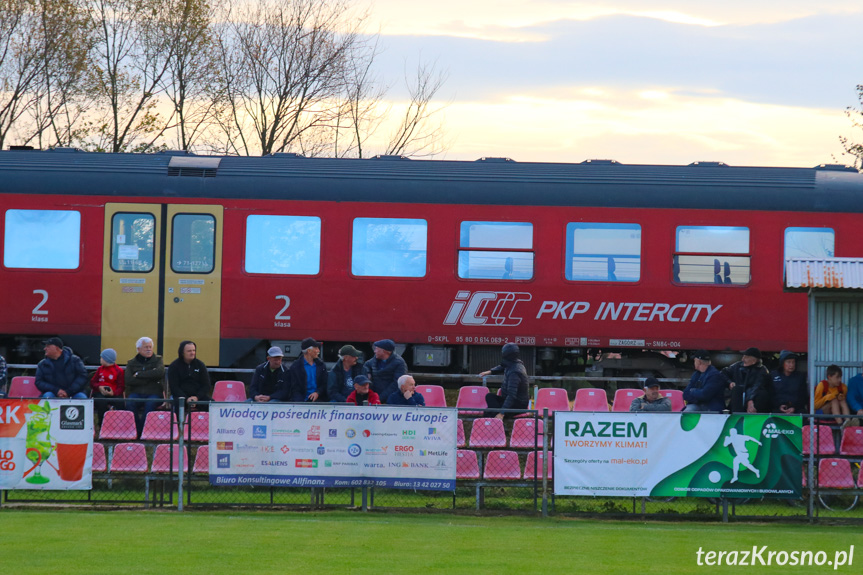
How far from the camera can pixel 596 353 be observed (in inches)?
707

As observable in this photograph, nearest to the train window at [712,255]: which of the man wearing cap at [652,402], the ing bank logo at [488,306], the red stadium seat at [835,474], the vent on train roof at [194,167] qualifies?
the ing bank logo at [488,306]

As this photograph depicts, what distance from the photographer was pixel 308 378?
44.7 feet

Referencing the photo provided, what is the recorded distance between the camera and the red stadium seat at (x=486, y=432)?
12391mm

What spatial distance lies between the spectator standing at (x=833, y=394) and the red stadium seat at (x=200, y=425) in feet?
23.4

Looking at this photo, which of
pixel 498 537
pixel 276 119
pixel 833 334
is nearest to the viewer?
pixel 498 537

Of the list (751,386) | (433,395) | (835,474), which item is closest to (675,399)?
(751,386)

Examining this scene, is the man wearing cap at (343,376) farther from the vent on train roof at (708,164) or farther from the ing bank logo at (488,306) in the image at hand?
the vent on train roof at (708,164)

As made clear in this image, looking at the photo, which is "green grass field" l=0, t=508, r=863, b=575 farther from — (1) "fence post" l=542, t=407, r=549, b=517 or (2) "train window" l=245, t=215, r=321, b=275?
(2) "train window" l=245, t=215, r=321, b=275

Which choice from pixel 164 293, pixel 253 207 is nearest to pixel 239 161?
pixel 253 207

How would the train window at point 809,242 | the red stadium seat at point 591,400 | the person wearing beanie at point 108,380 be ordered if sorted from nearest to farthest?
the person wearing beanie at point 108,380, the red stadium seat at point 591,400, the train window at point 809,242

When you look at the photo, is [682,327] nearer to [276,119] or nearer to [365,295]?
[365,295]

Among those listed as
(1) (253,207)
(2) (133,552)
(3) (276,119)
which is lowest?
(2) (133,552)

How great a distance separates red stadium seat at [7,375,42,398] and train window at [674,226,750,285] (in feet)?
31.3

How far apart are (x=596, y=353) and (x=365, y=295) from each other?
3.84 m
